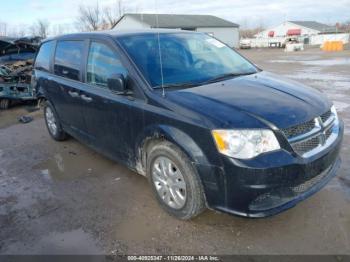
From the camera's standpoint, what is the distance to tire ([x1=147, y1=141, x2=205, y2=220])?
312 centimetres

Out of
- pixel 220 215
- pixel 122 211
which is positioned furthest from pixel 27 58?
pixel 220 215

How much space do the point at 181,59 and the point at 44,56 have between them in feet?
9.80

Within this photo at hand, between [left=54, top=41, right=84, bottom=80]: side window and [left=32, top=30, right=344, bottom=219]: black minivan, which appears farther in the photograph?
[left=54, top=41, right=84, bottom=80]: side window

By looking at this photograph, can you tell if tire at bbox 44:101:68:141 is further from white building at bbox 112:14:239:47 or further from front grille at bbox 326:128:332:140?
white building at bbox 112:14:239:47

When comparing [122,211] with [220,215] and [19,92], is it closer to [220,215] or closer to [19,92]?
[220,215]

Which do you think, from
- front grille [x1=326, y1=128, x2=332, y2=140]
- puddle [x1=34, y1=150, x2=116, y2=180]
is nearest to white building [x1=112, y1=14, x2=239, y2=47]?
puddle [x1=34, y1=150, x2=116, y2=180]

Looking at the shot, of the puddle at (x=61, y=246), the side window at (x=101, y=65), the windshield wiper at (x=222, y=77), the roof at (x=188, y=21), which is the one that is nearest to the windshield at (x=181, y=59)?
the windshield wiper at (x=222, y=77)

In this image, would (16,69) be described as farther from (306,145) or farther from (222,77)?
(306,145)

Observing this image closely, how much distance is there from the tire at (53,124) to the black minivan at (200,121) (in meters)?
1.15

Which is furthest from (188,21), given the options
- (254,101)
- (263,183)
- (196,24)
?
(263,183)

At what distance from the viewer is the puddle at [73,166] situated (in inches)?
187

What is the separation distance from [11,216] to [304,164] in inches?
119

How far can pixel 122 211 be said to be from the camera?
3709mm

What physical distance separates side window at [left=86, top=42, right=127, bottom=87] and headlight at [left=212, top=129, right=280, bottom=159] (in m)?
1.48
